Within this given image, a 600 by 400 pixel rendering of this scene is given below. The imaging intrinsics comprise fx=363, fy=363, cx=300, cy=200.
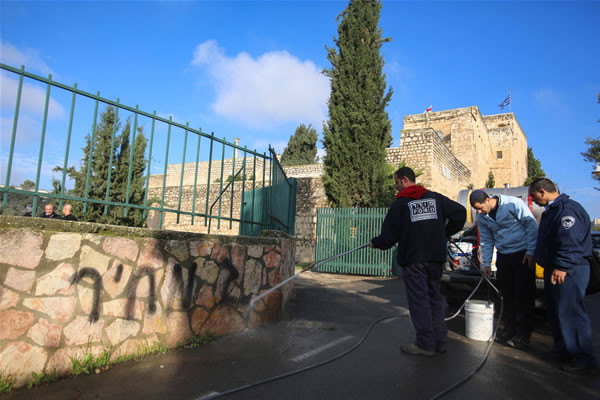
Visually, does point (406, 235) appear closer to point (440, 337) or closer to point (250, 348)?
point (440, 337)

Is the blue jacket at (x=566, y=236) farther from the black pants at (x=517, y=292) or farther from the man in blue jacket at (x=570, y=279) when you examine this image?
the black pants at (x=517, y=292)

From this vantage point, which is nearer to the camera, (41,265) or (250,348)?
(41,265)

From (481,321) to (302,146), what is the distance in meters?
37.2

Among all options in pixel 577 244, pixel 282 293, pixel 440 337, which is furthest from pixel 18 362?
pixel 577 244

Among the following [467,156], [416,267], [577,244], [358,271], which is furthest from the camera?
[467,156]

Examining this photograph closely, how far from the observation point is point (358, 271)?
38.7 ft

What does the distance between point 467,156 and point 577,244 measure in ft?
81.3

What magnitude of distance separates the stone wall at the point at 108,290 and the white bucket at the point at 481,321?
2571mm

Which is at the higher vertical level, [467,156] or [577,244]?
[467,156]

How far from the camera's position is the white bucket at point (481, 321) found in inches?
165

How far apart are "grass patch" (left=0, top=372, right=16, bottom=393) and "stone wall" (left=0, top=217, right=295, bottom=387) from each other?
0.10 ft

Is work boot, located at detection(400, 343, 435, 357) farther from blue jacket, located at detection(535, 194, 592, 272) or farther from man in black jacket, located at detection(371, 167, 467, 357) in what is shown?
blue jacket, located at detection(535, 194, 592, 272)

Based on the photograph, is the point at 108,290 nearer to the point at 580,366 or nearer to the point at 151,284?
the point at 151,284

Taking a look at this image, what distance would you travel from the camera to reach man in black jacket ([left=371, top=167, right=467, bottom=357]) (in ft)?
12.0
